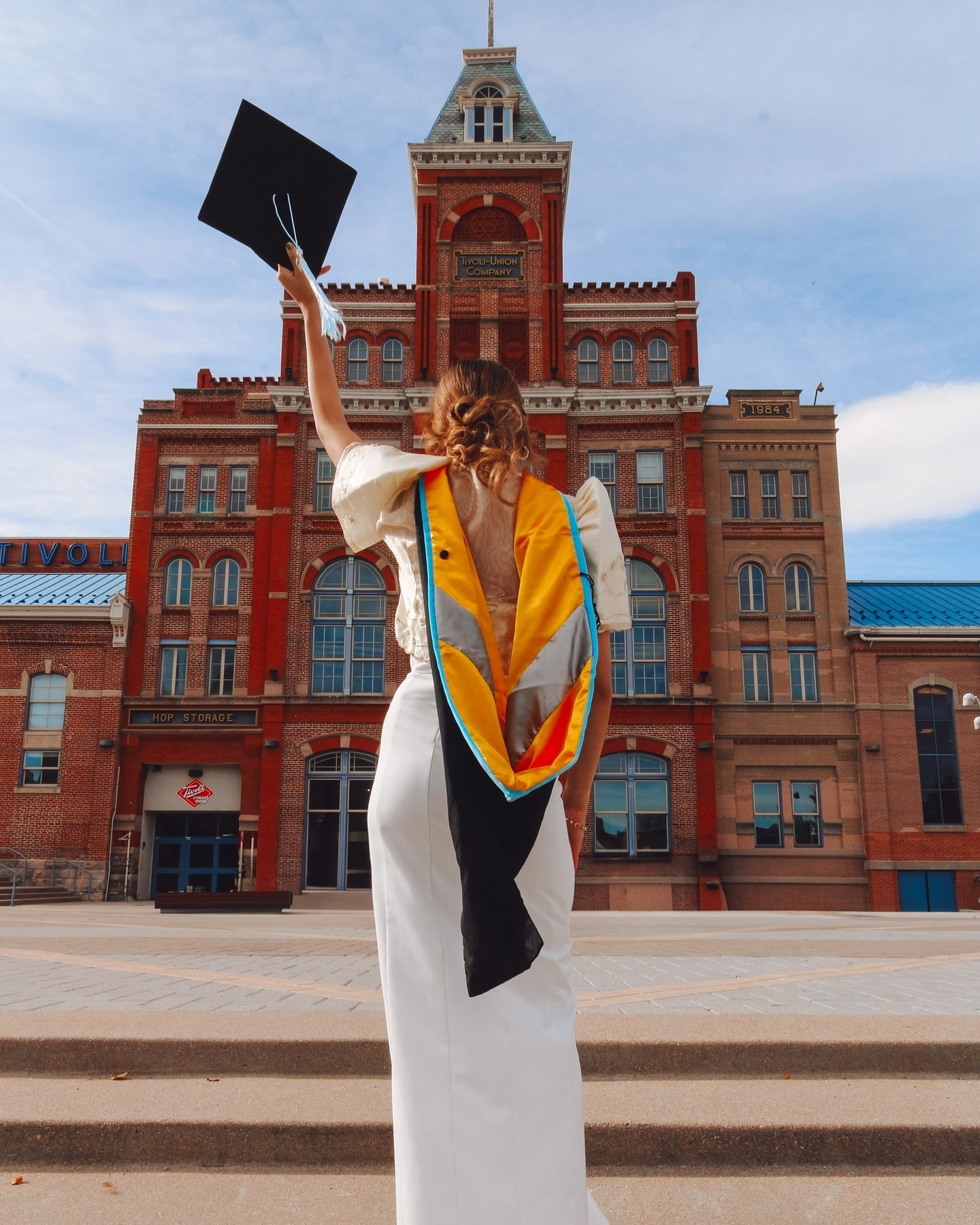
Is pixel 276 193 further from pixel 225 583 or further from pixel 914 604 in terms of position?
pixel 914 604

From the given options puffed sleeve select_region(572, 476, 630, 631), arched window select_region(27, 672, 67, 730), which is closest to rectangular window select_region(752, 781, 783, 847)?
arched window select_region(27, 672, 67, 730)

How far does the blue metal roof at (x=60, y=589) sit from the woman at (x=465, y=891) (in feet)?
94.0

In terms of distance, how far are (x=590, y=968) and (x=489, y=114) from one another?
30257 millimetres

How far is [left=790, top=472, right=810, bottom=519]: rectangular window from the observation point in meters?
29.9

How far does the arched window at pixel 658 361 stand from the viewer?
3030cm

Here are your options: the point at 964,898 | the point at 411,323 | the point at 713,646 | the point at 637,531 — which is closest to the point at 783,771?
the point at 713,646

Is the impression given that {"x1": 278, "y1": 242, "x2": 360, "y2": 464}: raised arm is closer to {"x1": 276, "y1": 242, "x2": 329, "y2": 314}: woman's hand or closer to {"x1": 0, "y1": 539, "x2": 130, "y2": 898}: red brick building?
{"x1": 276, "y1": 242, "x2": 329, "y2": 314}: woman's hand

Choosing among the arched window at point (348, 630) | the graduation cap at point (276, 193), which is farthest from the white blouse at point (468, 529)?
the arched window at point (348, 630)

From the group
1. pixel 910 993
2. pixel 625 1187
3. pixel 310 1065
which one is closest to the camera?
pixel 625 1187

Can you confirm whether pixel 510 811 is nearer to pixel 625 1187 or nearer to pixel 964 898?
pixel 625 1187

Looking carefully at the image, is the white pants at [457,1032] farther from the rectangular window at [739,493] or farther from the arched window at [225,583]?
the rectangular window at [739,493]

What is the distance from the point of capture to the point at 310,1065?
428 centimetres

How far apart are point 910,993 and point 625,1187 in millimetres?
3579

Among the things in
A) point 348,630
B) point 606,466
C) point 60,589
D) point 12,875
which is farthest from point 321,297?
point 60,589
